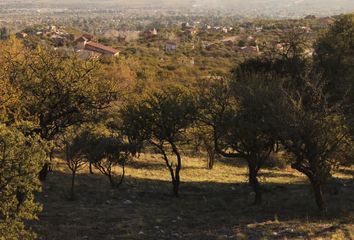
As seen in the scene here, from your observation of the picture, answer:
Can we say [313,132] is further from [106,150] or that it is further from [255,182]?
[106,150]

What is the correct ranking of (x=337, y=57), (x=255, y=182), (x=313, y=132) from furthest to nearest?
(x=337, y=57), (x=255, y=182), (x=313, y=132)

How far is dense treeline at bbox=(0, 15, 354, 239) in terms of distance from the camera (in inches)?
726

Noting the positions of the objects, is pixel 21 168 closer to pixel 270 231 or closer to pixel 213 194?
pixel 270 231

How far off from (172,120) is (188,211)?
5268 mm

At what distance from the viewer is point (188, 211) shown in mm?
24203

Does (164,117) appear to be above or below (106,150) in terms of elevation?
above

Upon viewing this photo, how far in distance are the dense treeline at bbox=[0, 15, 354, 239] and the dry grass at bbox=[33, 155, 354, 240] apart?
3.69 feet

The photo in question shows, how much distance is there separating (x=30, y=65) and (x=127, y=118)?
6.87 metres

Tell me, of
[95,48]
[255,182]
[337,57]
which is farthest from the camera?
[95,48]

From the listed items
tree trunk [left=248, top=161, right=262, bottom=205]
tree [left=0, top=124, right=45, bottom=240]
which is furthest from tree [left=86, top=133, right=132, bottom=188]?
tree [left=0, top=124, right=45, bottom=240]

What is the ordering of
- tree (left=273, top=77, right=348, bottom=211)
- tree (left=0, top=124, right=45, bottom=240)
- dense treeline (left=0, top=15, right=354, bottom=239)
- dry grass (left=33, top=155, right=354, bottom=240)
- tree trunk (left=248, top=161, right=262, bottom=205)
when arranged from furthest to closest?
tree trunk (left=248, top=161, right=262, bottom=205), tree (left=273, top=77, right=348, bottom=211), dry grass (left=33, top=155, right=354, bottom=240), dense treeline (left=0, top=15, right=354, bottom=239), tree (left=0, top=124, right=45, bottom=240)

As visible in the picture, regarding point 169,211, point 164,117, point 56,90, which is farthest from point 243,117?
point 56,90

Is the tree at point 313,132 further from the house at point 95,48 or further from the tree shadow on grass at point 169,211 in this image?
the house at point 95,48

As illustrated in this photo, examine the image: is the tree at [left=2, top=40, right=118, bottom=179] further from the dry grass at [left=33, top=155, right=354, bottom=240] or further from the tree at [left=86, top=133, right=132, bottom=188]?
the dry grass at [left=33, top=155, right=354, bottom=240]
